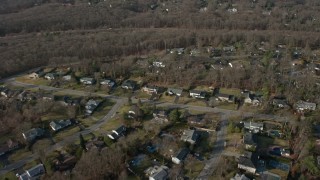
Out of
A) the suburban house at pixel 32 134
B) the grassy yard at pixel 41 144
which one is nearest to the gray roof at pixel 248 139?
the grassy yard at pixel 41 144

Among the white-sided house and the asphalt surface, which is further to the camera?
the white-sided house

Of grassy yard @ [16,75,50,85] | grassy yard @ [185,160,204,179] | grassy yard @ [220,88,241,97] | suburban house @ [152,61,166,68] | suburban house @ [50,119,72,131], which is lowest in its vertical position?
grassy yard @ [185,160,204,179]

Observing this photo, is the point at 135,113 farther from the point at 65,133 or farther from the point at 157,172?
the point at 157,172

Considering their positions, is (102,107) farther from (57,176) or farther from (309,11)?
(309,11)

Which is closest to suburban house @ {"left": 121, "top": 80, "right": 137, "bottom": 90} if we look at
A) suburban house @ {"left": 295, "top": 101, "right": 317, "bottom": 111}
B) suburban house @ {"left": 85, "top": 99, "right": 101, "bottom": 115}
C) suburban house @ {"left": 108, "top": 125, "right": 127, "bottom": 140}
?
suburban house @ {"left": 85, "top": 99, "right": 101, "bottom": 115}

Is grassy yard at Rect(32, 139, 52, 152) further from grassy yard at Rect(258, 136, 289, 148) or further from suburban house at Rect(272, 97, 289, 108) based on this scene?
suburban house at Rect(272, 97, 289, 108)

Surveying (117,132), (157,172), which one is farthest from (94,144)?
(157,172)

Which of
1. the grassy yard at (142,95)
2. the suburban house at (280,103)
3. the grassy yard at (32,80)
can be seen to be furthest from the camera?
the grassy yard at (32,80)

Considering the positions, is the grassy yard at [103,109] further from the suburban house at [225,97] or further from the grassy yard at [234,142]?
the grassy yard at [234,142]
